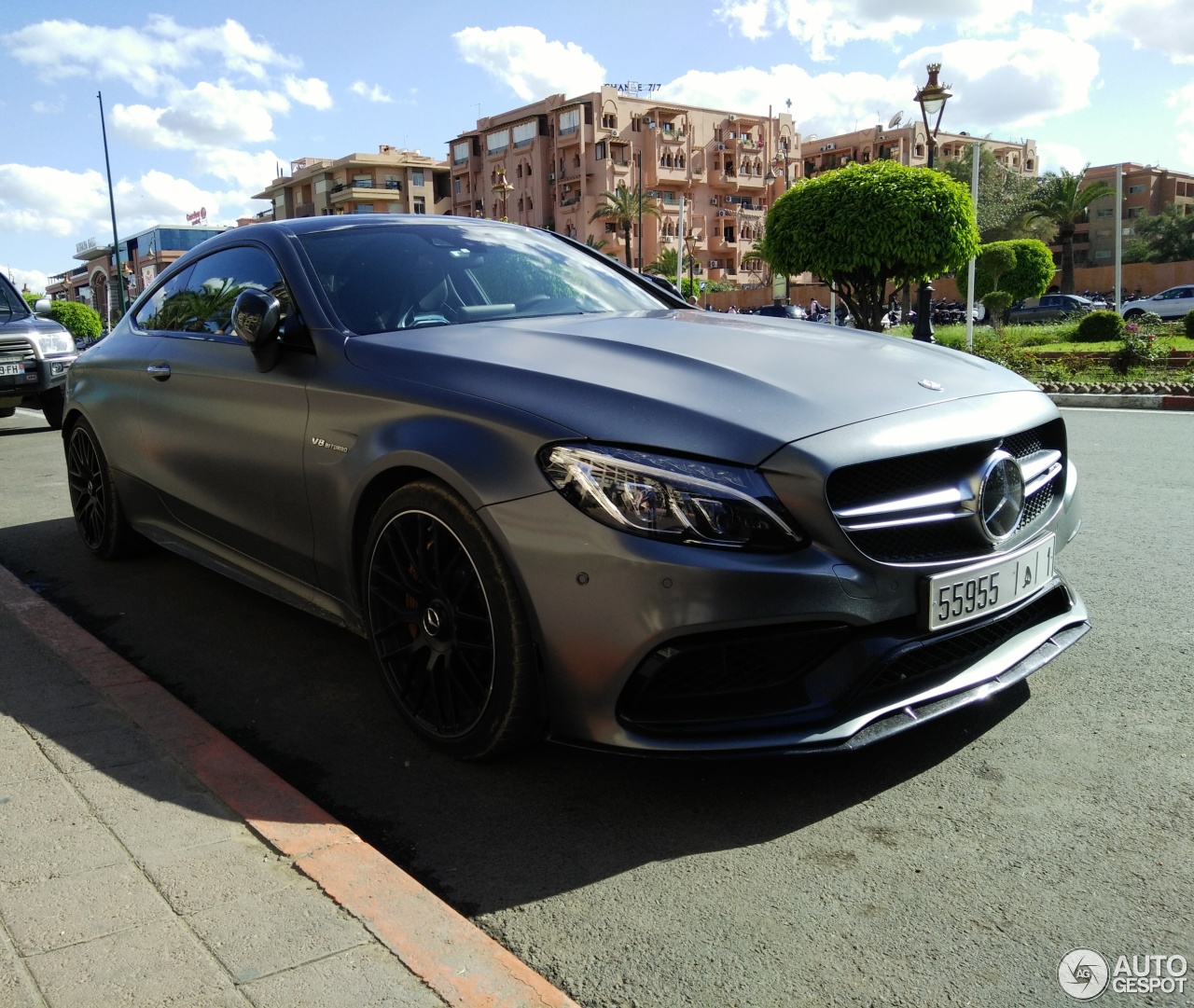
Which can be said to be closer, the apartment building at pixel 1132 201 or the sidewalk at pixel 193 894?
the sidewalk at pixel 193 894

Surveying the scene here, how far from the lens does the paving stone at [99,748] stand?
9.73 ft

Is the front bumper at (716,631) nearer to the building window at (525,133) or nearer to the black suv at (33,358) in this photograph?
the black suv at (33,358)

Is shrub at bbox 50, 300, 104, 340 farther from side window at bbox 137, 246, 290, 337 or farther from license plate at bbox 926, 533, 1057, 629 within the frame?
license plate at bbox 926, 533, 1057, 629

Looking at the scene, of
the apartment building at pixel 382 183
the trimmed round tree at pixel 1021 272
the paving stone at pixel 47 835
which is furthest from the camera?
the apartment building at pixel 382 183

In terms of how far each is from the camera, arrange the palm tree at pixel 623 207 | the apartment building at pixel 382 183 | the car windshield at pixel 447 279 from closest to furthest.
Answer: the car windshield at pixel 447 279 < the palm tree at pixel 623 207 < the apartment building at pixel 382 183

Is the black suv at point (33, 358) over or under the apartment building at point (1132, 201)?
under

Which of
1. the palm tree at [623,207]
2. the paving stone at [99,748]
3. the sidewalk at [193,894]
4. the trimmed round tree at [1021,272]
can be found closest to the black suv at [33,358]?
the paving stone at [99,748]

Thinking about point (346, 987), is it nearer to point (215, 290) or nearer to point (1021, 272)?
point (215, 290)

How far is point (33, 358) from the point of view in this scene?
1180 cm

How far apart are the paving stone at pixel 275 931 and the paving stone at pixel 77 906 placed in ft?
0.45

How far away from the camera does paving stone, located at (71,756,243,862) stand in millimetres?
2529

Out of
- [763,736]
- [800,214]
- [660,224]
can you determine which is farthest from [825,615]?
[660,224]

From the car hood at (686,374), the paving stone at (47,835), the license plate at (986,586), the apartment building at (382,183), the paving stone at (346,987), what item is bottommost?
the paving stone at (346,987)

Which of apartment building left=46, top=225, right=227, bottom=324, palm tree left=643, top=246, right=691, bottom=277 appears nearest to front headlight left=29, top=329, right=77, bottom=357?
palm tree left=643, top=246, right=691, bottom=277
